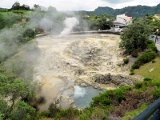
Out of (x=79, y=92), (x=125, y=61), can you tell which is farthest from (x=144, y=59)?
(x=79, y=92)

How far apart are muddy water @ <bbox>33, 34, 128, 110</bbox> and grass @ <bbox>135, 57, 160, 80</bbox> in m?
2.98

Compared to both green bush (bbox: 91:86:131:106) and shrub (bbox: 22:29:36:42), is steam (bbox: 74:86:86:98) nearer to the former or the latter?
green bush (bbox: 91:86:131:106)

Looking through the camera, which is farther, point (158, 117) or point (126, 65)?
point (126, 65)

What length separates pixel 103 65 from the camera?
61.8 m

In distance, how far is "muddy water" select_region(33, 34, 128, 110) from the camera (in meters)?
49.5

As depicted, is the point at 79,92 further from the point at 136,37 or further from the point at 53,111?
the point at 136,37

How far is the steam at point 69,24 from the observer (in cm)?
9281

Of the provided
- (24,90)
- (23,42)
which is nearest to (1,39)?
(23,42)

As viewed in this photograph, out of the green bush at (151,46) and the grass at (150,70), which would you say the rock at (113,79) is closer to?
the grass at (150,70)

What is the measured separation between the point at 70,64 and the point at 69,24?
38.8 meters

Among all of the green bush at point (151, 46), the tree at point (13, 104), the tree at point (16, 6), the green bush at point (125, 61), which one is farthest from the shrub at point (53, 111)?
the tree at point (16, 6)

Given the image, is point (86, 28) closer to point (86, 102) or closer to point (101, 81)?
point (101, 81)

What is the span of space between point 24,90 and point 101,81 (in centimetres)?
2430

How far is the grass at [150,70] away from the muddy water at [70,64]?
9.78ft
